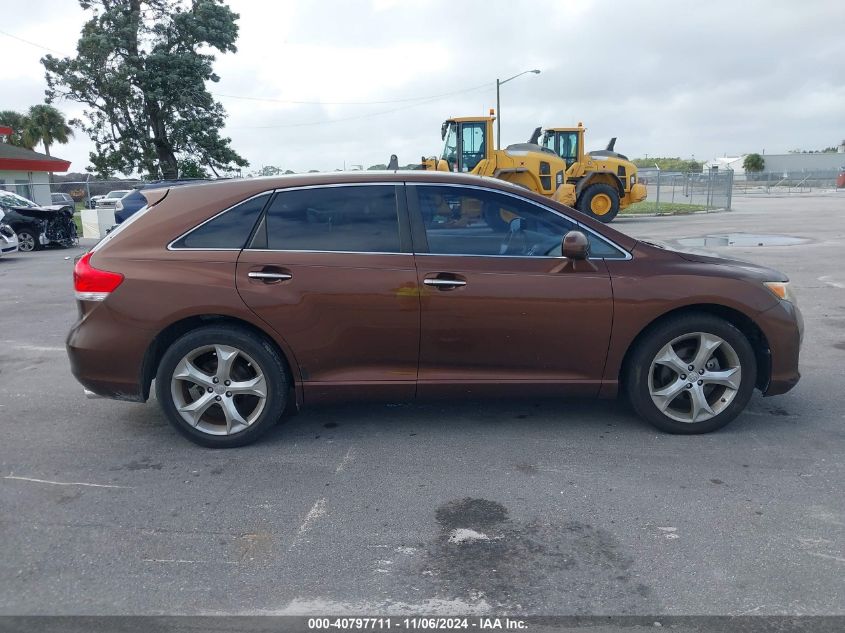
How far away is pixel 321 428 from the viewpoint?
16.5ft

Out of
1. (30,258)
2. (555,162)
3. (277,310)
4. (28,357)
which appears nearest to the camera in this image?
(277,310)

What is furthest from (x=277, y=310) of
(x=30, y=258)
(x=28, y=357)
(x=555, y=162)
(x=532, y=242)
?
(x=555, y=162)

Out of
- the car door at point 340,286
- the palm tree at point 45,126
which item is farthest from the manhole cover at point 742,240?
the palm tree at point 45,126

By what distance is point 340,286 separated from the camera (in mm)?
4504

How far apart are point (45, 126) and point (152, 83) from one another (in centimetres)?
2646

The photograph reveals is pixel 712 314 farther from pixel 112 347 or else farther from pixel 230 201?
pixel 112 347

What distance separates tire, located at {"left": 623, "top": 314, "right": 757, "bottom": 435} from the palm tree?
57167 mm

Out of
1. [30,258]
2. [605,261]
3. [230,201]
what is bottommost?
[30,258]

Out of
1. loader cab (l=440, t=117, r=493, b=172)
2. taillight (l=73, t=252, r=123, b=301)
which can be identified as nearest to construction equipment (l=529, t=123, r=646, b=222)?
loader cab (l=440, t=117, r=493, b=172)

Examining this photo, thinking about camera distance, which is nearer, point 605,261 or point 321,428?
point 605,261

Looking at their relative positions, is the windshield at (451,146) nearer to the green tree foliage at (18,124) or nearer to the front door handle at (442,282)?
the front door handle at (442,282)

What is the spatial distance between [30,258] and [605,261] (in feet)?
52.6

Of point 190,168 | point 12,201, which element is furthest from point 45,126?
point 12,201

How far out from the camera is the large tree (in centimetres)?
3303
